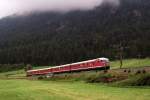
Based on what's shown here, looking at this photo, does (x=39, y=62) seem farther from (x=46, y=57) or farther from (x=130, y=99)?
(x=130, y=99)

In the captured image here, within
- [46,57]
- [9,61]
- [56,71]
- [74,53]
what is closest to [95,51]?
[74,53]

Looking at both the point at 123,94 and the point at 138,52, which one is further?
the point at 138,52

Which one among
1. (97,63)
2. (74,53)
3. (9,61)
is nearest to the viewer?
(97,63)

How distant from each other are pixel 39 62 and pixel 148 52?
63.2 meters

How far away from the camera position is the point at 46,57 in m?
179

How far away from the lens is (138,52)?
14162 centimetres

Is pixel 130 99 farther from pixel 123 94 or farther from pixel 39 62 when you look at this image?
pixel 39 62

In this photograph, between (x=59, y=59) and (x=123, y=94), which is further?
(x=59, y=59)

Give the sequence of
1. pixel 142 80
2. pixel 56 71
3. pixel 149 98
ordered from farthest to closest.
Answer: pixel 56 71
pixel 142 80
pixel 149 98

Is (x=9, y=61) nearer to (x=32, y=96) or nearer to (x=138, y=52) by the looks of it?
(x=138, y=52)

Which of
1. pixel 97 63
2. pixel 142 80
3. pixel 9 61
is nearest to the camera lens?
pixel 142 80

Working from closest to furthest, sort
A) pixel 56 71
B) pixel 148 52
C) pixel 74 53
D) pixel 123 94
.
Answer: pixel 123 94, pixel 56 71, pixel 148 52, pixel 74 53

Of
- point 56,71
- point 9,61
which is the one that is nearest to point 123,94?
point 56,71

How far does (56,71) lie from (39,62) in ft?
318
